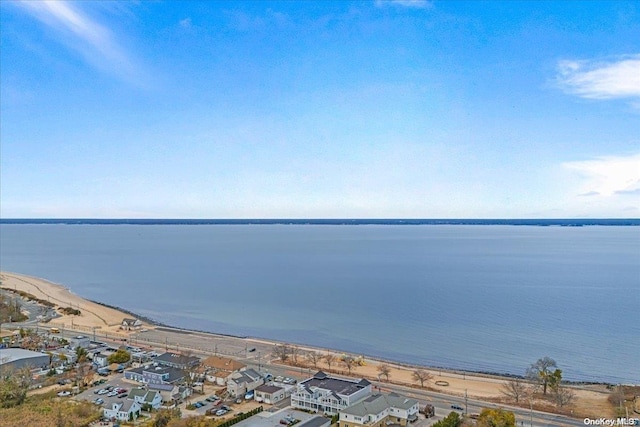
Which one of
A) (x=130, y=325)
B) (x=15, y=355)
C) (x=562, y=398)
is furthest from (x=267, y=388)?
(x=130, y=325)

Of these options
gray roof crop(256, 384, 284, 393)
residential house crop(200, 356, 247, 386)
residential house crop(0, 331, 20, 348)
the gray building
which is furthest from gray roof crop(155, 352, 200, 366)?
residential house crop(0, 331, 20, 348)

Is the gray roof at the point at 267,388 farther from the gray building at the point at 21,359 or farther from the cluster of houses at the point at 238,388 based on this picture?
the gray building at the point at 21,359

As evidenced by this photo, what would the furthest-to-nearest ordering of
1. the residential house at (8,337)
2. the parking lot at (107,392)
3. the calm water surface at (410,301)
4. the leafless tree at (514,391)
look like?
the calm water surface at (410,301) < the residential house at (8,337) < the leafless tree at (514,391) < the parking lot at (107,392)

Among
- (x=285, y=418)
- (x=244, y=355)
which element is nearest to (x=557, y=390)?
(x=285, y=418)

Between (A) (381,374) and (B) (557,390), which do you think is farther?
(A) (381,374)

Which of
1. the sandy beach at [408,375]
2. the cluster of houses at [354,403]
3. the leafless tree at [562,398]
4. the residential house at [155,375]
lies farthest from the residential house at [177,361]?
the leafless tree at [562,398]

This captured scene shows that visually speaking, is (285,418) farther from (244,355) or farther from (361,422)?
(244,355)
